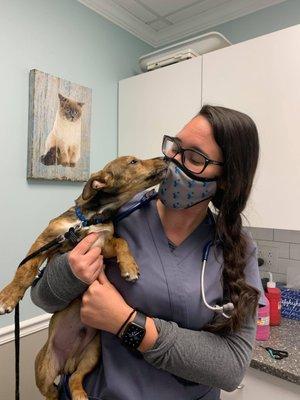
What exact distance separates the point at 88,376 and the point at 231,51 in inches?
63.4

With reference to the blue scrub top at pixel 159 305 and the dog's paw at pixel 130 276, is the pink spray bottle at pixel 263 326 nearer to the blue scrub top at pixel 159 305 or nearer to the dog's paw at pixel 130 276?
the blue scrub top at pixel 159 305

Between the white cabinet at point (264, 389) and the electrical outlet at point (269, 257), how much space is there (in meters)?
0.74

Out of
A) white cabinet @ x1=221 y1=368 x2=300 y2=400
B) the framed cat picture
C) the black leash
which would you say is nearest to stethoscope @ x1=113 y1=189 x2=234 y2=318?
the black leash

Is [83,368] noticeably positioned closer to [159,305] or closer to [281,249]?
[159,305]

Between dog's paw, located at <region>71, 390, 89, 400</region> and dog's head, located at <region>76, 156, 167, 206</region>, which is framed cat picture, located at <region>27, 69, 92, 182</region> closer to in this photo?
dog's head, located at <region>76, 156, 167, 206</region>

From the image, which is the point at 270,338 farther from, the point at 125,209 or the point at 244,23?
the point at 244,23

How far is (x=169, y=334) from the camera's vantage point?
2.49 ft

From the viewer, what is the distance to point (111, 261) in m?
0.94

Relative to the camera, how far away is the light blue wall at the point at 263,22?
190cm

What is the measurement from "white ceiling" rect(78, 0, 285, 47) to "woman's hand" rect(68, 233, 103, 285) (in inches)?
68.3

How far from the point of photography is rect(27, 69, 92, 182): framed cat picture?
169 cm

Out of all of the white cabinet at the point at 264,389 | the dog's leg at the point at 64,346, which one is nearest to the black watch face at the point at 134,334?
the dog's leg at the point at 64,346

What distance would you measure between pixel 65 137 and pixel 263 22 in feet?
4.55

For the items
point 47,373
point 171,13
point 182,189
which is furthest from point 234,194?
point 171,13
